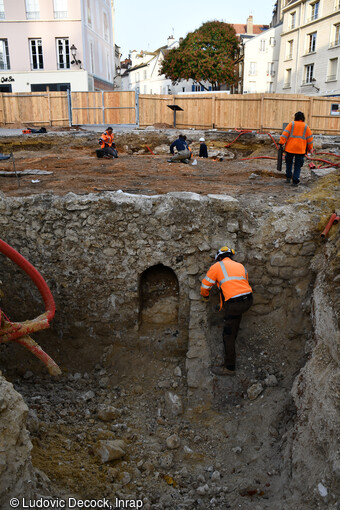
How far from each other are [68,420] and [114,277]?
2.30m

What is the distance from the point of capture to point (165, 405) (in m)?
5.89

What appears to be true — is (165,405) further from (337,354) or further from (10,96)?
(10,96)

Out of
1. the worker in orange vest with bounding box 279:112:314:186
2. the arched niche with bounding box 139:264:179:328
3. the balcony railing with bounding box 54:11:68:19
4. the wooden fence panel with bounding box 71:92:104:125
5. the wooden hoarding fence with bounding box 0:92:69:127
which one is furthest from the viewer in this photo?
the balcony railing with bounding box 54:11:68:19

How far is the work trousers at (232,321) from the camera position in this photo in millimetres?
5832

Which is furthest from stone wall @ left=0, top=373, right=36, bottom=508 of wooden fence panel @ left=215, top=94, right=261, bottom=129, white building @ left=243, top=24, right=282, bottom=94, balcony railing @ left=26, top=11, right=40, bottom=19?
white building @ left=243, top=24, right=282, bottom=94

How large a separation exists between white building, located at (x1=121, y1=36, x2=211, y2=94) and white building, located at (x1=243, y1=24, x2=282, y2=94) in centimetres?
722

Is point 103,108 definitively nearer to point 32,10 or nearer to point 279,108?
A: point 279,108

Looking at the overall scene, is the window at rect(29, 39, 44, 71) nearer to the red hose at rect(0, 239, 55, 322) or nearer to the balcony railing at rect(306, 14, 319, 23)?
the balcony railing at rect(306, 14, 319, 23)

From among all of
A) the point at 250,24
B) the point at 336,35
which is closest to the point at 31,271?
the point at 336,35

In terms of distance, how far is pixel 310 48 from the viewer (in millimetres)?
31406

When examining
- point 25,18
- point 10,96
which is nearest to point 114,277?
point 10,96

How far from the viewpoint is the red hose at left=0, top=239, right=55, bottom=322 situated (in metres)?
4.85

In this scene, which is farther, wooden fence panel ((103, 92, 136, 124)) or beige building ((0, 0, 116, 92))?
beige building ((0, 0, 116, 92))

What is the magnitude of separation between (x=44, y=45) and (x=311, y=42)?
20.4 meters
